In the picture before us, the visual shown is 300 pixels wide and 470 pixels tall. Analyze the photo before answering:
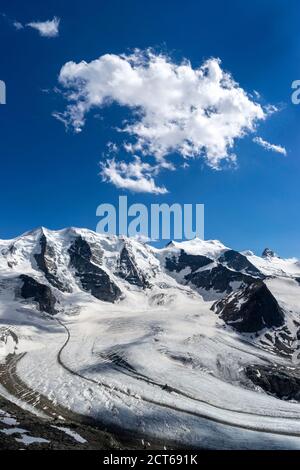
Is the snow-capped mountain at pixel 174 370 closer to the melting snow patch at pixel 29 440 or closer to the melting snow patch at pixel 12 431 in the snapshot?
the melting snow patch at pixel 12 431

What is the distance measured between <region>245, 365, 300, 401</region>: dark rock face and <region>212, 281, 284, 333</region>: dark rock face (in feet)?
172

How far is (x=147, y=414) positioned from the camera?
7050cm

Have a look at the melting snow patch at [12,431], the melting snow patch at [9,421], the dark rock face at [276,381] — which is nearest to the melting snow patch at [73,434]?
the melting snow patch at [9,421]

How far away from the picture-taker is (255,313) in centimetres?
17438

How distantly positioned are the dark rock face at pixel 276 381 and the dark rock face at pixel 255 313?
5248 centimetres

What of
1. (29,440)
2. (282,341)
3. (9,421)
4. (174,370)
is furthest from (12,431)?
(282,341)

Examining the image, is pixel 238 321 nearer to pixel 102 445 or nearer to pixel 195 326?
pixel 195 326

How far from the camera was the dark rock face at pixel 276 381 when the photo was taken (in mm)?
107438

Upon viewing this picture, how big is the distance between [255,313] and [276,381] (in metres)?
64.9

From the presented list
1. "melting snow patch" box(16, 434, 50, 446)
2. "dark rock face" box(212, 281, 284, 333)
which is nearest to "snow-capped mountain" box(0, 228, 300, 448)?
"dark rock face" box(212, 281, 284, 333)

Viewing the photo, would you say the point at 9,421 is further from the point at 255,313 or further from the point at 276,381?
the point at 255,313

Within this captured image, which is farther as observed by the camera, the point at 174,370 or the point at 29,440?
the point at 174,370

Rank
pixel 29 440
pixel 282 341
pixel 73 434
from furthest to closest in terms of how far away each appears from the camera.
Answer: pixel 282 341 < pixel 73 434 < pixel 29 440
